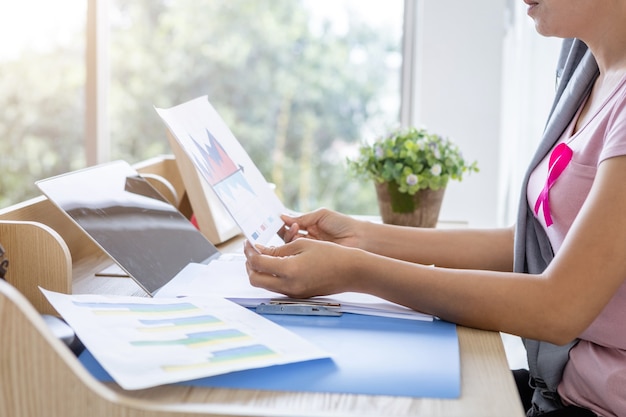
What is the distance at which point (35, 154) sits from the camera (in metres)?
5.55

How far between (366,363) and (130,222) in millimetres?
550

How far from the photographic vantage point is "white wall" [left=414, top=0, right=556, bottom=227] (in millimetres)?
2426

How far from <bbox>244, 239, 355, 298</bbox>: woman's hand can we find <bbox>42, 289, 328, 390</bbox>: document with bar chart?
0.19ft

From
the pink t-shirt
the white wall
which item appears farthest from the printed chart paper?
the white wall

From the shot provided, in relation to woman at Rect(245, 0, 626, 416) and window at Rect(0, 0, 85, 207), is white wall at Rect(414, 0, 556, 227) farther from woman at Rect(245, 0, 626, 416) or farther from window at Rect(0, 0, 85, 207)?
window at Rect(0, 0, 85, 207)

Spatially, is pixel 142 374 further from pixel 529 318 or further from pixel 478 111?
pixel 478 111

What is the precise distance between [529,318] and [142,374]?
1.47 ft

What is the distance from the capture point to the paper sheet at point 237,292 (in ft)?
3.54

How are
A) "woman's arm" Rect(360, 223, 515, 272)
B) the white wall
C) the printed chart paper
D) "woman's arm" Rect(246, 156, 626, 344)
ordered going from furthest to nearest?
the white wall → "woman's arm" Rect(360, 223, 515, 272) → the printed chart paper → "woman's arm" Rect(246, 156, 626, 344)

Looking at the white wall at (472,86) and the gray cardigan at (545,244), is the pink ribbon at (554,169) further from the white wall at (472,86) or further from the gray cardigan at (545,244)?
the white wall at (472,86)

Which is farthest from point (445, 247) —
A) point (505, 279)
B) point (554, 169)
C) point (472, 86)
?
point (472, 86)

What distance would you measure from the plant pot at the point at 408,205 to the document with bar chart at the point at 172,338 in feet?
2.64

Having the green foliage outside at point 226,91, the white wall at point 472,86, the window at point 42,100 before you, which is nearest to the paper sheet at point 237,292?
the white wall at point 472,86

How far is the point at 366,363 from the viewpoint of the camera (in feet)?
2.89
